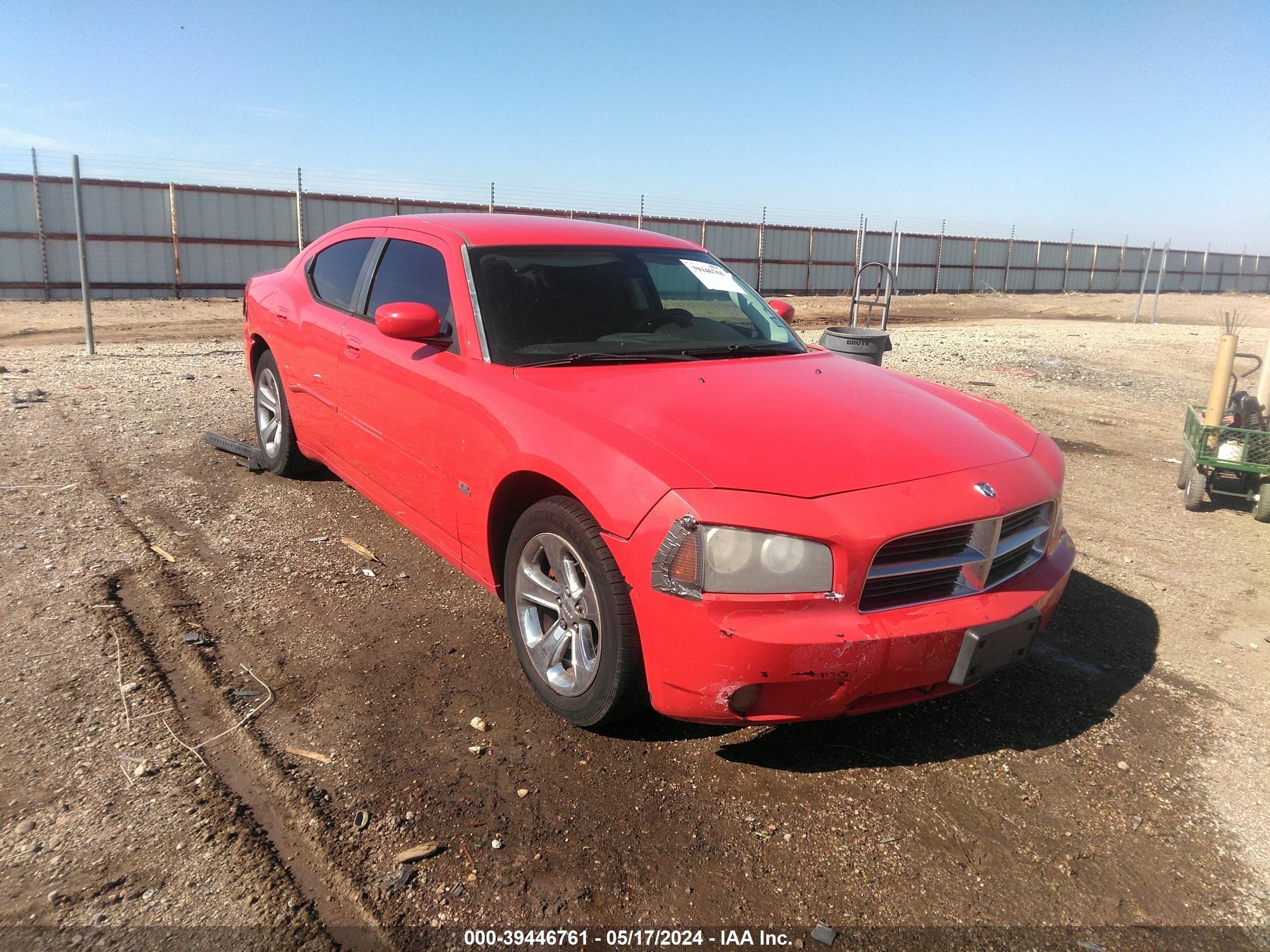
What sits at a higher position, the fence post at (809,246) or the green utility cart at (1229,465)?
the fence post at (809,246)

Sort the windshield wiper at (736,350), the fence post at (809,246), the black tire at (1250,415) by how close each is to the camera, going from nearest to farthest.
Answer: the windshield wiper at (736,350)
the black tire at (1250,415)
the fence post at (809,246)

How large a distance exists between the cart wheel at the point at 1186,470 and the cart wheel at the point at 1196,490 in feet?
0.15

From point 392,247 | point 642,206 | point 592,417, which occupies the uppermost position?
point 642,206

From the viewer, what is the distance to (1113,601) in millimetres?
4285

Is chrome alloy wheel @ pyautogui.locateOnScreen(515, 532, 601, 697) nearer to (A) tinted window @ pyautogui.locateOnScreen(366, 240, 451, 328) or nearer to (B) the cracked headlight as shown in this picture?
(B) the cracked headlight

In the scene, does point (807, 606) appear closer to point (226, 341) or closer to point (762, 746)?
point (762, 746)

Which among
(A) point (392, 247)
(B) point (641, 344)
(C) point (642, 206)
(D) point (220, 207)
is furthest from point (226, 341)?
(C) point (642, 206)

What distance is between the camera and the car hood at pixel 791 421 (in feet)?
8.70

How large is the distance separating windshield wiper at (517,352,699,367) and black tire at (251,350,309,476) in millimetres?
2621

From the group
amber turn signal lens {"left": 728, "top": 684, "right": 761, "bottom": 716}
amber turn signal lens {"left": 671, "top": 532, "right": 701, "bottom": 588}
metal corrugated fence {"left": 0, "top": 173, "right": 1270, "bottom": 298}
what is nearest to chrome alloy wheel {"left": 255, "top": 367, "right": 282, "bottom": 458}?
amber turn signal lens {"left": 671, "top": 532, "right": 701, "bottom": 588}

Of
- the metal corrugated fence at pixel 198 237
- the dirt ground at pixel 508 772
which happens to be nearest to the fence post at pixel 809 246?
the metal corrugated fence at pixel 198 237

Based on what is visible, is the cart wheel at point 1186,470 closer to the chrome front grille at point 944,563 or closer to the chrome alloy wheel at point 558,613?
the chrome front grille at point 944,563

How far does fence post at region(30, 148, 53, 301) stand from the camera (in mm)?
18953

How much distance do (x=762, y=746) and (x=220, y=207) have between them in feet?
71.9
